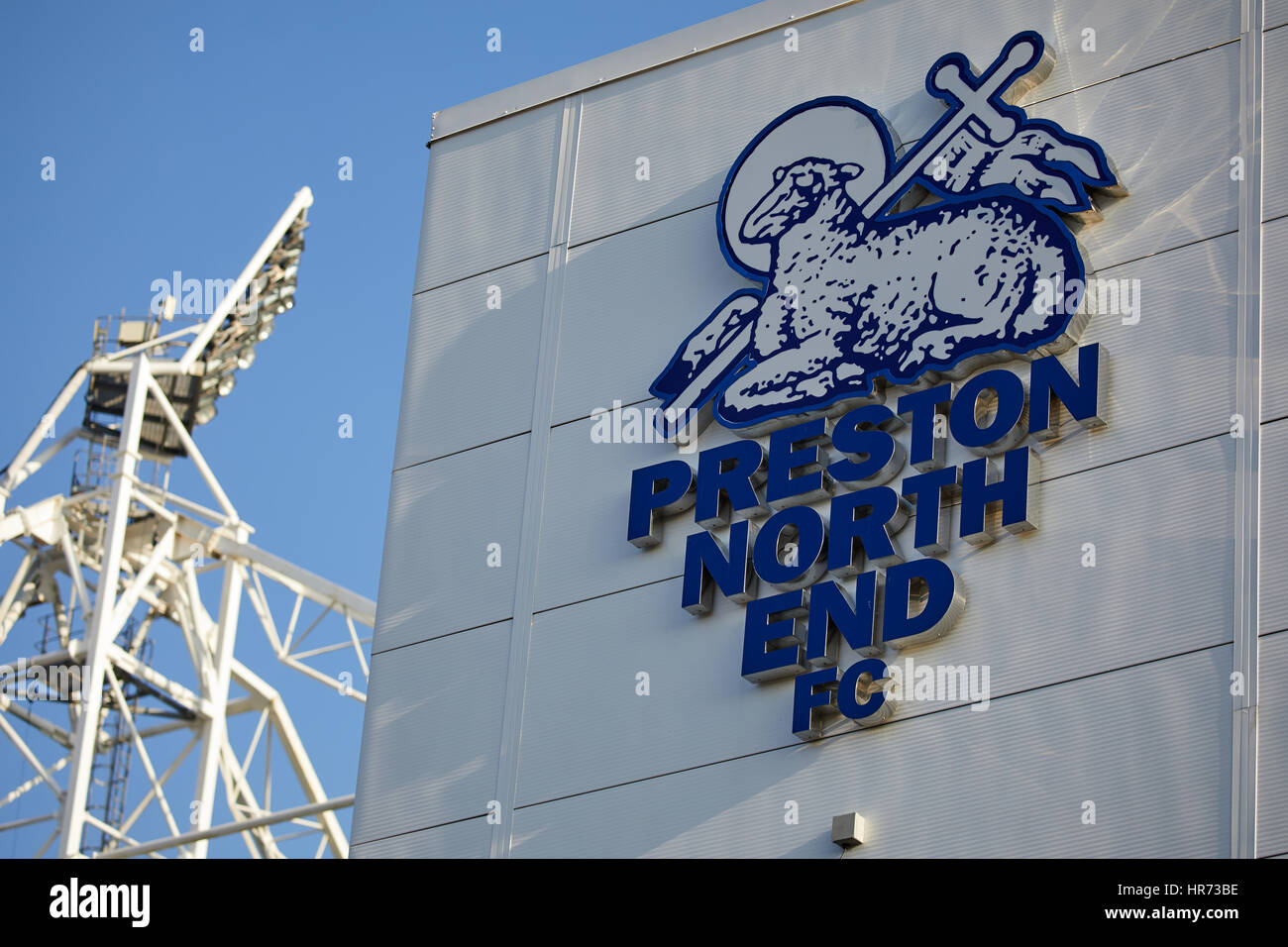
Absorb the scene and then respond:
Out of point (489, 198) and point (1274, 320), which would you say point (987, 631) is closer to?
point (1274, 320)

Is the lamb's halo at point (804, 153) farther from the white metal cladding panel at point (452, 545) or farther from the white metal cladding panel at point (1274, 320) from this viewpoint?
the white metal cladding panel at point (1274, 320)

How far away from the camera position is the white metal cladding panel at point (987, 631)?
592 inches

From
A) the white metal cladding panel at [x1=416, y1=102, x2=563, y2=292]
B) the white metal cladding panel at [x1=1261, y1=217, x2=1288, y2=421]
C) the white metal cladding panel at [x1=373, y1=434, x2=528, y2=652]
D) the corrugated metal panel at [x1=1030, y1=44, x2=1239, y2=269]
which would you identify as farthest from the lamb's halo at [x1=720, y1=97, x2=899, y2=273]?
the white metal cladding panel at [x1=1261, y1=217, x2=1288, y2=421]

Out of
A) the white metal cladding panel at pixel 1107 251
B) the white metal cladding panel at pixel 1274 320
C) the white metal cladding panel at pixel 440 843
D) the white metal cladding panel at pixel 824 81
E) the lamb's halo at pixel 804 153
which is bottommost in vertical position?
the white metal cladding panel at pixel 440 843

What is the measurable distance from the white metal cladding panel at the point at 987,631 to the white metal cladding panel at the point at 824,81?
3.07 metres

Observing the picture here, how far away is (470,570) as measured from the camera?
18.5 meters

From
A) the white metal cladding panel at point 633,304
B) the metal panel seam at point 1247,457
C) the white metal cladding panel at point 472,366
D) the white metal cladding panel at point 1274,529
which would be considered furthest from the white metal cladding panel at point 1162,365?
the white metal cladding panel at point 472,366

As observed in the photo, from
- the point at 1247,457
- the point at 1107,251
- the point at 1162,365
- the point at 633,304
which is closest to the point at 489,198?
the point at 633,304

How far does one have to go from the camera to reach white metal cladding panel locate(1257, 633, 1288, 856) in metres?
13.8

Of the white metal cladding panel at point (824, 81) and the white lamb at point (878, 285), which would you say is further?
the white metal cladding panel at point (824, 81)

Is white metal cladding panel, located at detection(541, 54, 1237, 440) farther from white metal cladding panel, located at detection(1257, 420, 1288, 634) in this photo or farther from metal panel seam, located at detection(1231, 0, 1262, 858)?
white metal cladding panel, located at detection(1257, 420, 1288, 634)

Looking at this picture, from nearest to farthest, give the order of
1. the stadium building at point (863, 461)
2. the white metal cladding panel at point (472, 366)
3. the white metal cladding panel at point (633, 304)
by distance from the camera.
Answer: the stadium building at point (863, 461) → the white metal cladding panel at point (633, 304) → the white metal cladding panel at point (472, 366)
